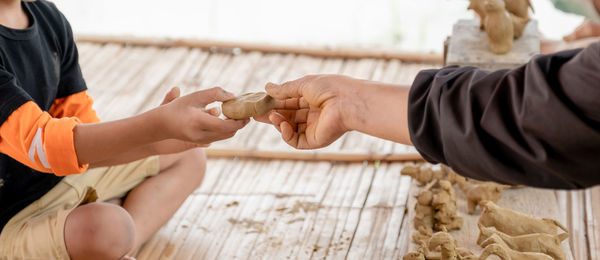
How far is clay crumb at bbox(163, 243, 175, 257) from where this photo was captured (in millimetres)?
2301

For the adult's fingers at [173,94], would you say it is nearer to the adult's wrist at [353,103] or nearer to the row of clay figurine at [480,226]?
the adult's wrist at [353,103]

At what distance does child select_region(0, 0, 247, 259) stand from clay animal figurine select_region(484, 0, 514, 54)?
106 cm

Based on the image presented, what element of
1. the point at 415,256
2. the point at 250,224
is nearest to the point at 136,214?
the point at 250,224

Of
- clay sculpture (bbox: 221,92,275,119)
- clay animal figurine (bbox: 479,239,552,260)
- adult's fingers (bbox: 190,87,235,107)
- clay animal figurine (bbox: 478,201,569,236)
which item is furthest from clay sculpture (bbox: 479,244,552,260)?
adult's fingers (bbox: 190,87,235,107)

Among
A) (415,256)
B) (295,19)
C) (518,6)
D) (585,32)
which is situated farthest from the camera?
(295,19)

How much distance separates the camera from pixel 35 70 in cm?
210

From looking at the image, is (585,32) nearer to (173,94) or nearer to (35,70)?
(173,94)

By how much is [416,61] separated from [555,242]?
6.32 feet

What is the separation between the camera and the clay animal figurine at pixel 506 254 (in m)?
1.83

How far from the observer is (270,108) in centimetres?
187

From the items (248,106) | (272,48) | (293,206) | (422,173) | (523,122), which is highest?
(523,122)

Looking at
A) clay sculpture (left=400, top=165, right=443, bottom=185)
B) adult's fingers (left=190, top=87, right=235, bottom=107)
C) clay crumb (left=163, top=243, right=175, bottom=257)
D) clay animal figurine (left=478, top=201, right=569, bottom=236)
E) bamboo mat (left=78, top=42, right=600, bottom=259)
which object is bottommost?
bamboo mat (left=78, top=42, right=600, bottom=259)

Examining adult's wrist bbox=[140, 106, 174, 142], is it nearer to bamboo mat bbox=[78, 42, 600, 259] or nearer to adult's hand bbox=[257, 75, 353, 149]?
adult's hand bbox=[257, 75, 353, 149]

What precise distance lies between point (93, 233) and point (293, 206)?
0.75 metres
